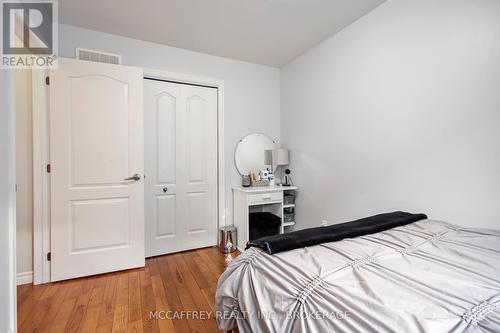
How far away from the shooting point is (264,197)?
9.22 ft

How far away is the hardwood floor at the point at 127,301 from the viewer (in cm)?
156

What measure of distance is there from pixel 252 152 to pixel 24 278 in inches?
105

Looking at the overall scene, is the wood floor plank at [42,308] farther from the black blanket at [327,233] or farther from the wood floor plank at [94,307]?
the black blanket at [327,233]

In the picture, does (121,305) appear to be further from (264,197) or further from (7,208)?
(264,197)

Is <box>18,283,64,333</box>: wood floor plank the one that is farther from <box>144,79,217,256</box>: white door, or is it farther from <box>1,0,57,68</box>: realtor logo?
<box>1,0,57,68</box>: realtor logo

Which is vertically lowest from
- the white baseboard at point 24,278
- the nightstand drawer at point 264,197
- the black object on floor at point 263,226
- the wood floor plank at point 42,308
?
the wood floor plank at point 42,308

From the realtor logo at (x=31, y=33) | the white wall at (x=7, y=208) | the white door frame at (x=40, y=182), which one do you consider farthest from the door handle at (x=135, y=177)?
the realtor logo at (x=31, y=33)

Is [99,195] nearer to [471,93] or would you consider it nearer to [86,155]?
[86,155]

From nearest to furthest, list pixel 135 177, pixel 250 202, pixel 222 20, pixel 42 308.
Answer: pixel 42 308
pixel 222 20
pixel 135 177
pixel 250 202

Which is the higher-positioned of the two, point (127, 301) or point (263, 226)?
point (263, 226)

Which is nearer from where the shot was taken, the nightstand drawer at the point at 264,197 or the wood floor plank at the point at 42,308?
the wood floor plank at the point at 42,308

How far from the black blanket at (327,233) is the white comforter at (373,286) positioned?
4 centimetres

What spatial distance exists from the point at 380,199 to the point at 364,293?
4.91 feet

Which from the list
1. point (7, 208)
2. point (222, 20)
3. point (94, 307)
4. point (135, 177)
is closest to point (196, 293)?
point (94, 307)
